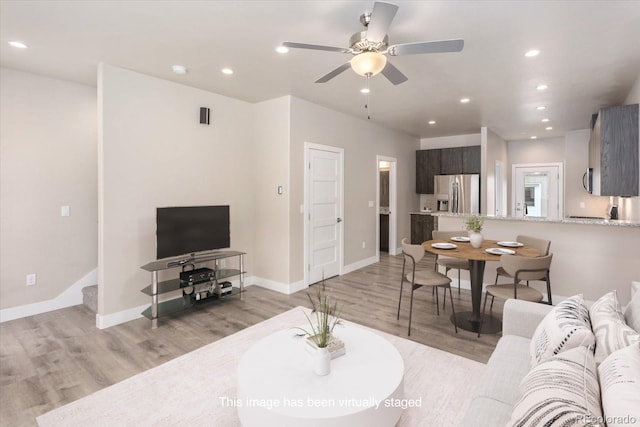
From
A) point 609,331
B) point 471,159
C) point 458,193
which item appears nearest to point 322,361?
point 609,331

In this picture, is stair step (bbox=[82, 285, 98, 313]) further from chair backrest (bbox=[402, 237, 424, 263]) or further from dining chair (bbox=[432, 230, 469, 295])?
dining chair (bbox=[432, 230, 469, 295])

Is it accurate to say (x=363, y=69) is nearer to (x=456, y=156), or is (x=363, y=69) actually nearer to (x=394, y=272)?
(x=394, y=272)

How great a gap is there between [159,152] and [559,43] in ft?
14.1

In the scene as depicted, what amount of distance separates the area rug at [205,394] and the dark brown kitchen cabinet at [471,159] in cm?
530

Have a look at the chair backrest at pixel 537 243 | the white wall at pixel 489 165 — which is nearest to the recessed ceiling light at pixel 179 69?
the chair backrest at pixel 537 243

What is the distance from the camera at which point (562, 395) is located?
3.30 ft

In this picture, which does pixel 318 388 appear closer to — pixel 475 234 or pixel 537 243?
pixel 475 234

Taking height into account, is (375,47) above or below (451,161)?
above

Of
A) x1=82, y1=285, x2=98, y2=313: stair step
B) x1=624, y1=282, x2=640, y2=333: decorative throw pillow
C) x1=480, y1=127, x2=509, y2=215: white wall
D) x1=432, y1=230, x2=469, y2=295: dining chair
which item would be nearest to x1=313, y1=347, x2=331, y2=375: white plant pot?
x1=624, y1=282, x2=640, y2=333: decorative throw pillow

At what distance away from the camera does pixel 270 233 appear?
489 centimetres

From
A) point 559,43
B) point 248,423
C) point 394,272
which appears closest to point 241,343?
point 248,423

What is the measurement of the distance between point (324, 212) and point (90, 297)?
132 inches

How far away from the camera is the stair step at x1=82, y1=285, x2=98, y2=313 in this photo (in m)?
3.91

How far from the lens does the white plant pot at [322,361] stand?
179cm
